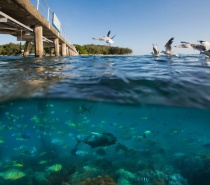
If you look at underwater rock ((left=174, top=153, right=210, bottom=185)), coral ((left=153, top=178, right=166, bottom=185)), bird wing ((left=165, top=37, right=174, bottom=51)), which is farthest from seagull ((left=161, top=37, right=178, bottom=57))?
coral ((left=153, top=178, right=166, bottom=185))

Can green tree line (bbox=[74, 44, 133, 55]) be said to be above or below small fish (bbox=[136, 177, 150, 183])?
above

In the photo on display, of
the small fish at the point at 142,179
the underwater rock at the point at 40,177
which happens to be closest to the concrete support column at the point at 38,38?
the underwater rock at the point at 40,177

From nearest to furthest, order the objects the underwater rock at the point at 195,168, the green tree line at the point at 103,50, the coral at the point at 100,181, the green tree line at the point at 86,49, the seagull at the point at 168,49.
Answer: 1. the coral at the point at 100,181
2. the underwater rock at the point at 195,168
3. the seagull at the point at 168,49
4. the green tree line at the point at 86,49
5. the green tree line at the point at 103,50

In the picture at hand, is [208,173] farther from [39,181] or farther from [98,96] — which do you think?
[39,181]

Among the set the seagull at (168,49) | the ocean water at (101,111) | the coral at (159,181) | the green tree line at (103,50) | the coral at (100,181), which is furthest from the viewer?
the green tree line at (103,50)

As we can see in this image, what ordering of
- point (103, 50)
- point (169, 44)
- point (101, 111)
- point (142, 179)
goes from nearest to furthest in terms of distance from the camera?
1. point (142, 179)
2. point (101, 111)
3. point (169, 44)
4. point (103, 50)

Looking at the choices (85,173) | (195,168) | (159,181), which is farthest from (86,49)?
(159,181)

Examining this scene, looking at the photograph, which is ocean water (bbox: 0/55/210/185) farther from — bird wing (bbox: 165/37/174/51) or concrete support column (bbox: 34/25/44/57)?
concrete support column (bbox: 34/25/44/57)

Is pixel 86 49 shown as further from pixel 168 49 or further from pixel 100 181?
pixel 100 181

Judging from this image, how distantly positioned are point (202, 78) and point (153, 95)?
205 cm

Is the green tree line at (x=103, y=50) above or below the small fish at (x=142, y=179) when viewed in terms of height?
above

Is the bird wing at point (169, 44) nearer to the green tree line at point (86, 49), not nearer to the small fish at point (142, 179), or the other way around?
the small fish at point (142, 179)

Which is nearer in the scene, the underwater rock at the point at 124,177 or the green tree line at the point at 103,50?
the underwater rock at the point at 124,177

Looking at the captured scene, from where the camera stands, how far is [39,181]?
22.0ft
